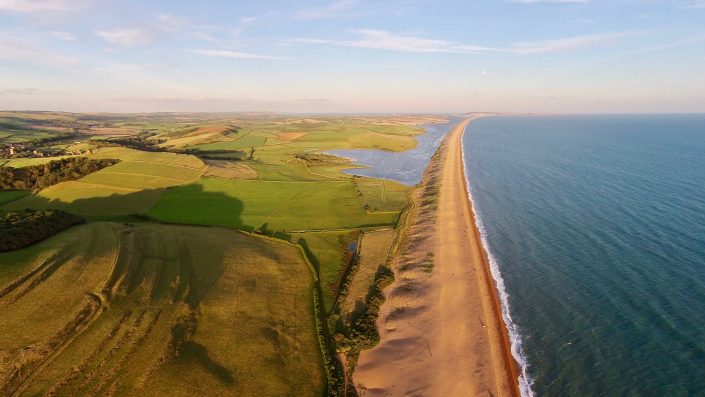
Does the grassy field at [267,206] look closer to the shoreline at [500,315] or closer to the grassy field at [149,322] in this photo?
the shoreline at [500,315]

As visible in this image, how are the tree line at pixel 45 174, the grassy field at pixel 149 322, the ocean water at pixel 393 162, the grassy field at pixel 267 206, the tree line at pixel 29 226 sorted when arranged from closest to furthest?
the grassy field at pixel 149 322
the tree line at pixel 29 226
the grassy field at pixel 267 206
the tree line at pixel 45 174
the ocean water at pixel 393 162

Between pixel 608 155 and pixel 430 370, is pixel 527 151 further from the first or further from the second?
pixel 430 370

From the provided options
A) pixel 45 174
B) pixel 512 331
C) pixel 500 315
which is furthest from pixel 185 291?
pixel 45 174

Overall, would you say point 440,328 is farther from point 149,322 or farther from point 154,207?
point 154,207

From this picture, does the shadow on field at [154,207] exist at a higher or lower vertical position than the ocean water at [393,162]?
lower

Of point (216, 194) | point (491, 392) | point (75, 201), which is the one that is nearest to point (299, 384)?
point (491, 392)

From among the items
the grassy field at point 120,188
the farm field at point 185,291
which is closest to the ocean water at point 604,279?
the farm field at point 185,291
